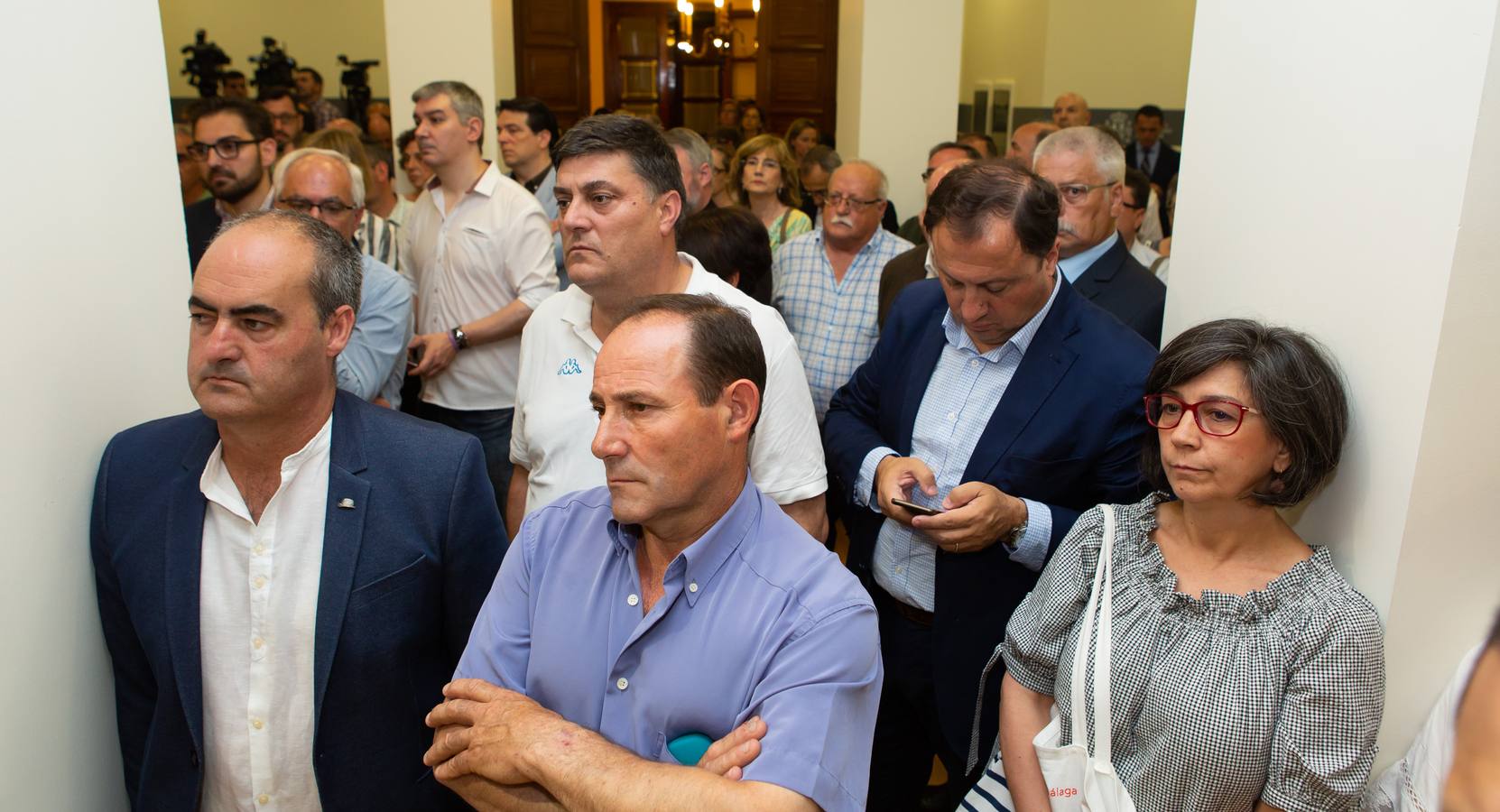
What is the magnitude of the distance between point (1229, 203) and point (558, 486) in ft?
5.26

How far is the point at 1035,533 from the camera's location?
2.27 meters

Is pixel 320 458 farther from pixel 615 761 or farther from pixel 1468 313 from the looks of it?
pixel 1468 313

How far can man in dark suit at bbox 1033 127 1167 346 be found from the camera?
335 centimetres

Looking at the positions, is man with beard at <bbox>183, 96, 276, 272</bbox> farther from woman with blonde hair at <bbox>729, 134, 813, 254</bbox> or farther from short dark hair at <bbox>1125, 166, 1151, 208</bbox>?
short dark hair at <bbox>1125, 166, 1151, 208</bbox>

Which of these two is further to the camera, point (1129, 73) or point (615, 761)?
point (1129, 73)

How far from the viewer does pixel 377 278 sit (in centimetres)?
324

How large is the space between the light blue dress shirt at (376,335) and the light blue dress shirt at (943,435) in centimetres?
156

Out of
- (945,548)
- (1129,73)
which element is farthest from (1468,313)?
(1129,73)

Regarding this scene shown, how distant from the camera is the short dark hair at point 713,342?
5.59 ft

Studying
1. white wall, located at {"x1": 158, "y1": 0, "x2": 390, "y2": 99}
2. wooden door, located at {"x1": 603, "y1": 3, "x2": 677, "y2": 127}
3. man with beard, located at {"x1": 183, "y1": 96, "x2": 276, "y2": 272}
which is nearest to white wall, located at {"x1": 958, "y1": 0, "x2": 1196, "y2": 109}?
wooden door, located at {"x1": 603, "y1": 3, "x2": 677, "y2": 127}

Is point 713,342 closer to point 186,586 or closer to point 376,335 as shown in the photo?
point 186,586

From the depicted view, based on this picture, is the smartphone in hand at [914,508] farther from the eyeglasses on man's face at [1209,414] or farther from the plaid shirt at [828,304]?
the plaid shirt at [828,304]

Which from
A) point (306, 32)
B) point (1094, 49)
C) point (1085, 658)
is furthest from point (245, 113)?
point (306, 32)

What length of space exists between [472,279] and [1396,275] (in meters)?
3.27
